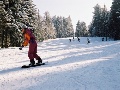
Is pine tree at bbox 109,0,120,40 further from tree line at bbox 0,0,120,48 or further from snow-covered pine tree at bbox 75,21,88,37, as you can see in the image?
snow-covered pine tree at bbox 75,21,88,37

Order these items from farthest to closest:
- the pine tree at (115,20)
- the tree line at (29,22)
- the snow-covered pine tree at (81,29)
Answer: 1. the snow-covered pine tree at (81,29)
2. the pine tree at (115,20)
3. the tree line at (29,22)

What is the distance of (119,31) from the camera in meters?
67.7

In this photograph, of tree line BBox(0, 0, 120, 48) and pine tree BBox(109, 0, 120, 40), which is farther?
pine tree BBox(109, 0, 120, 40)

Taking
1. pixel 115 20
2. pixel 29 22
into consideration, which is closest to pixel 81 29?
pixel 115 20

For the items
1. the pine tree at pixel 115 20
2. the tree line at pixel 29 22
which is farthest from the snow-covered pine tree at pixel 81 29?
the pine tree at pixel 115 20

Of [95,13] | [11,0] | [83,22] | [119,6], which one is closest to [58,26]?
[83,22]

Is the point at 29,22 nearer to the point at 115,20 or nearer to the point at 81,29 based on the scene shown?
the point at 115,20

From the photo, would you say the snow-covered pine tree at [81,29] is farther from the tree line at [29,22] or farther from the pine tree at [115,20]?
the pine tree at [115,20]

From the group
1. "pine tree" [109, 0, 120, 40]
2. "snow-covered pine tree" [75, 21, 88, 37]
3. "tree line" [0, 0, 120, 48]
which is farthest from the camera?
"snow-covered pine tree" [75, 21, 88, 37]

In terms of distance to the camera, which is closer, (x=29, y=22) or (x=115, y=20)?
(x=29, y=22)

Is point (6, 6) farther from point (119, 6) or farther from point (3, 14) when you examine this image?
point (119, 6)

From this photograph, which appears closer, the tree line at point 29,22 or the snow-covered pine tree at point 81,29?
the tree line at point 29,22

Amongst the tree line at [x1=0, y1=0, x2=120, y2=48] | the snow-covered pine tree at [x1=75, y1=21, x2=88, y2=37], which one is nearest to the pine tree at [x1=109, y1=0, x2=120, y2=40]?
the tree line at [x1=0, y1=0, x2=120, y2=48]

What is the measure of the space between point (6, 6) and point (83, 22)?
108673 mm
